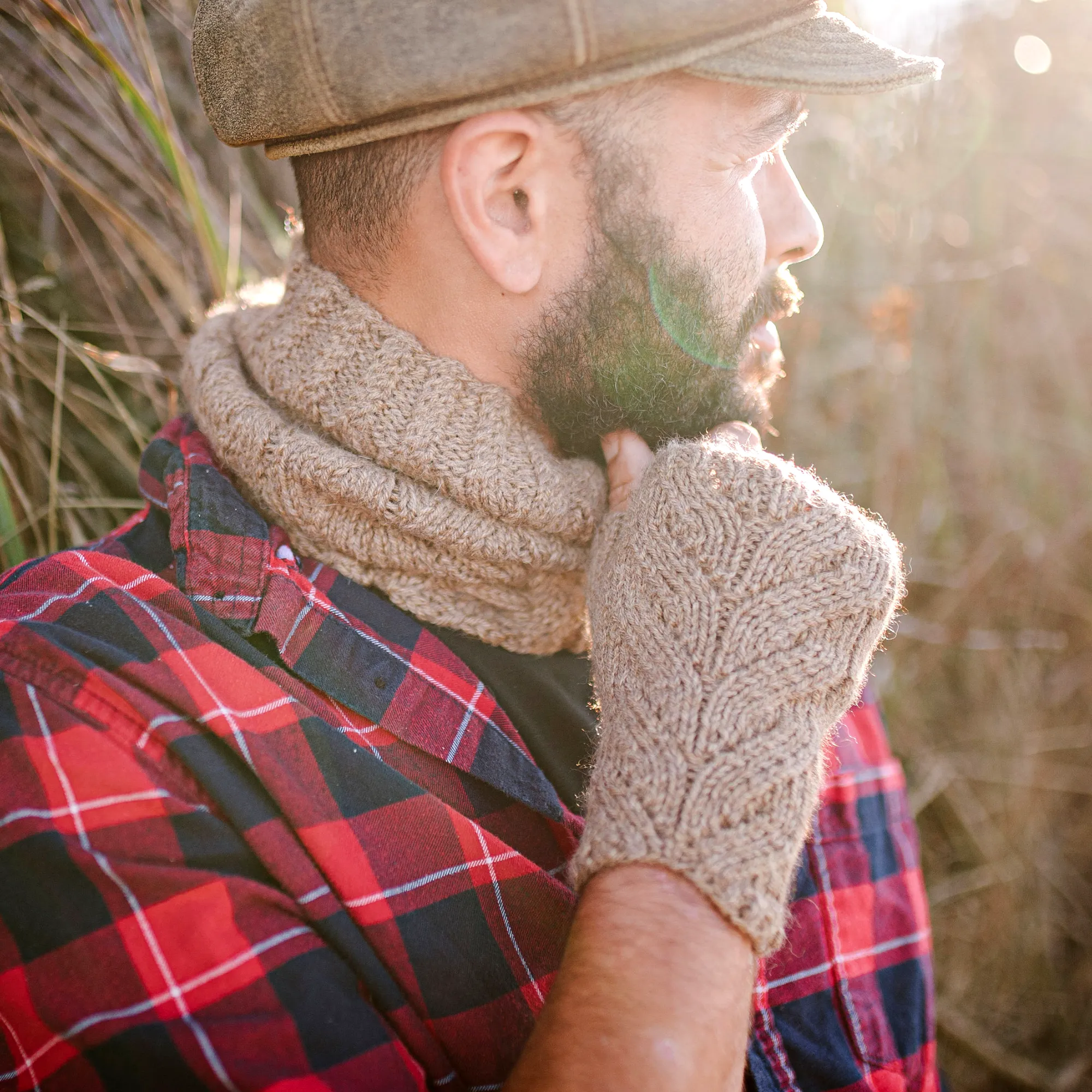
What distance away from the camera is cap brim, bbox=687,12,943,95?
1216 millimetres

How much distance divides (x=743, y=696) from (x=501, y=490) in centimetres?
50

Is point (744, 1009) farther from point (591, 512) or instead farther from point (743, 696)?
point (591, 512)

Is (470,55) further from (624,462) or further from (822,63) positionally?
(624,462)

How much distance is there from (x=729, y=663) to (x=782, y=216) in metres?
0.93

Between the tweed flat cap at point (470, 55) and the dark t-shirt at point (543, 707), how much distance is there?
2.73ft

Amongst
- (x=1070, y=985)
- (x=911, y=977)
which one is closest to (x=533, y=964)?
(x=911, y=977)

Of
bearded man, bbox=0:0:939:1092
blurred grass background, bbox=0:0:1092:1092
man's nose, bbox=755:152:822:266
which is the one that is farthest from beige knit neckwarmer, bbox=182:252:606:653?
blurred grass background, bbox=0:0:1092:1092

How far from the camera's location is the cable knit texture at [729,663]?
983 millimetres

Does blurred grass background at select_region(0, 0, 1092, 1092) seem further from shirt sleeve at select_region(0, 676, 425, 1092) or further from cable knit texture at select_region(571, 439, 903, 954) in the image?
cable knit texture at select_region(571, 439, 903, 954)

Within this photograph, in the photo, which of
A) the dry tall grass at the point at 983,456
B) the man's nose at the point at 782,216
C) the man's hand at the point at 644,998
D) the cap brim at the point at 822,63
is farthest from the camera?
the dry tall grass at the point at 983,456

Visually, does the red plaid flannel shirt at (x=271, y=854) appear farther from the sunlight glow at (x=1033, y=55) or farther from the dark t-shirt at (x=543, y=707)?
the sunlight glow at (x=1033, y=55)

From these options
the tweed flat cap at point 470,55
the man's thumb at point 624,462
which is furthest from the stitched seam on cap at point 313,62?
the man's thumb at point 624,462

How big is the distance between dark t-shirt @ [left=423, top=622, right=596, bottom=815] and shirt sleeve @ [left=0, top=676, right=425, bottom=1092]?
492 millimetres

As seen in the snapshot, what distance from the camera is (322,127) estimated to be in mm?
1239
